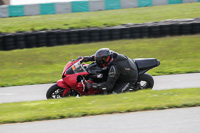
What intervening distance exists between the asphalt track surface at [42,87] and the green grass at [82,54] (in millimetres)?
969

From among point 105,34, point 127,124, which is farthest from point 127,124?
point 105,34

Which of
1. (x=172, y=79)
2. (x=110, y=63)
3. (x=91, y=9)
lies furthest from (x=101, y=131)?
(x=91, y=9)

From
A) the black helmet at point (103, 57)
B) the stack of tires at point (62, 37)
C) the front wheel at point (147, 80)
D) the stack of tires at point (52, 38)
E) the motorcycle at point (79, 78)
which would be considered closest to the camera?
the black helmet at point (103, 57)

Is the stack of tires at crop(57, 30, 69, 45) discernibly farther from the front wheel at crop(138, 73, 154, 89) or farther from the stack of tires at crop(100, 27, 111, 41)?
the front wheel at crop(138, 73, 154, 89)

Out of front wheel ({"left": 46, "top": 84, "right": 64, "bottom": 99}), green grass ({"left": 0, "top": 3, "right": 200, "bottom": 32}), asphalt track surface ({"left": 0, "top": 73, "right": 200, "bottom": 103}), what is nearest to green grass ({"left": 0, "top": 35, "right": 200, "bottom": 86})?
asphalt track surface ({"left": 0, "top": 73, "right": 200, "bottom": 103})

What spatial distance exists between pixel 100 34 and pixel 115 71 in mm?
8314

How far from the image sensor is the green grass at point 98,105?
5.92 meters

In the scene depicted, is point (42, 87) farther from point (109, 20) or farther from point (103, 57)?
point (109, 20)

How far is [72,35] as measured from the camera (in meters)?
15.5

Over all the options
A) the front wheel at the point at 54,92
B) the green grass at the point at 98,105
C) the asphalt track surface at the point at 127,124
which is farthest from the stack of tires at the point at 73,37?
the asphalt track surface at the point at 127,124

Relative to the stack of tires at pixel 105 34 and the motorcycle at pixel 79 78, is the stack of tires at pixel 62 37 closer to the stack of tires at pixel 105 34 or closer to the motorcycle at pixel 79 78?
the stack of tires at pixel 105 34

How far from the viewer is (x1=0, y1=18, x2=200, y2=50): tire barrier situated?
1535cm

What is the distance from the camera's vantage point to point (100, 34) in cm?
1558

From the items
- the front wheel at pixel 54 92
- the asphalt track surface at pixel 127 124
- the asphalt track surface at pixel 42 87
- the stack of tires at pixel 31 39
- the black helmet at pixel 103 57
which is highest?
the black helmet at pixel 103 57
